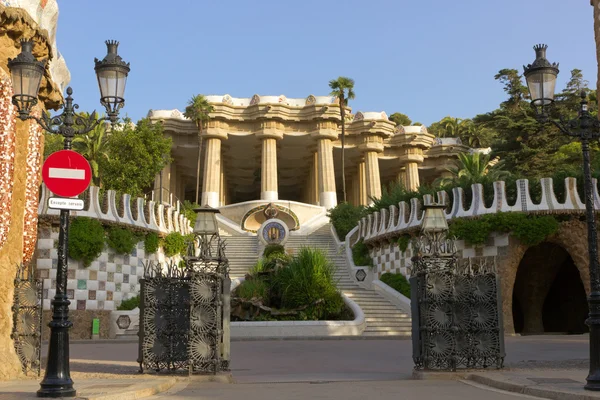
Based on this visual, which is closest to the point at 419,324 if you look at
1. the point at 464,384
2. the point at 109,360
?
the point at 464,384

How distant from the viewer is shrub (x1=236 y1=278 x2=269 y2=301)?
22.8m

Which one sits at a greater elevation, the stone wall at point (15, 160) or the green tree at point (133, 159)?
the green tree at point (133, 159)

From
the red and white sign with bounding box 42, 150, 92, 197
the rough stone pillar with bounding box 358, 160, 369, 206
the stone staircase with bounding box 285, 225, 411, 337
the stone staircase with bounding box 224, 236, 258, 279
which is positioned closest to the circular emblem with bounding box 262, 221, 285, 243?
the stone staircase with bounding box 224, 236, 258, 279

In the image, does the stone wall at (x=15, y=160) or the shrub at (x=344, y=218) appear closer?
the stone wall at (x=15, y=160)

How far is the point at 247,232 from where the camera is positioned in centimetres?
4269

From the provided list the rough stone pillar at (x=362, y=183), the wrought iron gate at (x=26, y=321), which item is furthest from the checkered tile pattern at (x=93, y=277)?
the rough stone pillar at (x=362, y=183)

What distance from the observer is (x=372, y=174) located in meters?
51.1

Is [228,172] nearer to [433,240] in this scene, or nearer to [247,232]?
[247,232]

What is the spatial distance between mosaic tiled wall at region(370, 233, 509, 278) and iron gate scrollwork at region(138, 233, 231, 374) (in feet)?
34.1

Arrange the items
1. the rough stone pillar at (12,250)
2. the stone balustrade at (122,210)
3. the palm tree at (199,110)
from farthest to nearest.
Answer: the palm tree at (199,110) → the stone balustrade at (122,210) → the rough stone pillar at (12,250)

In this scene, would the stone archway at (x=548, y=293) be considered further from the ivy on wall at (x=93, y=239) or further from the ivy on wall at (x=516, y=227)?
the ivy on wall at (x=93, y=239)

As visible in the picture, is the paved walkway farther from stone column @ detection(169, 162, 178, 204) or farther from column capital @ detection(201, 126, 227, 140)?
stone column @ detection(169, 162, 178, 204)

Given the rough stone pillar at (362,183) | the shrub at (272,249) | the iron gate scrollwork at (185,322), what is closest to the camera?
the iron gate scrollwork at (185,322)

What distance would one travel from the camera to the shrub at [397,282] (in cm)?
2577
